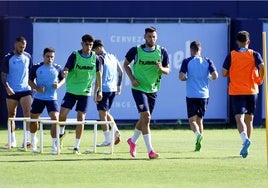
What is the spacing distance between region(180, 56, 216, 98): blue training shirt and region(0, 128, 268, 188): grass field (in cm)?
116

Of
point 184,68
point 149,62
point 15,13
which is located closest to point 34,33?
point 15,13

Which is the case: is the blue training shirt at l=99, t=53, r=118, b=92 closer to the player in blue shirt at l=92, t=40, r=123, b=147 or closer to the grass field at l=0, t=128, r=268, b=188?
the player in blue shirt at l=92, t=40, r=123, b=147

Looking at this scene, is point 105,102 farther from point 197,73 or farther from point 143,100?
point 143,100

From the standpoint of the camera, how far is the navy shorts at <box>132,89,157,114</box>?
19422 mm

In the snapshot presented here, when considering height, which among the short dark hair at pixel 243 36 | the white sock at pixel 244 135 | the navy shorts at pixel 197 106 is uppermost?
the short dark hair at pixel 243 36

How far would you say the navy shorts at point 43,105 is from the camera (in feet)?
69.9

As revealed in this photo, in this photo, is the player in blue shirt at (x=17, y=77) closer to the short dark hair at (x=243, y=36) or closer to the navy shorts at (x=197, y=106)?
the navy shorts at (x=197, y=106)

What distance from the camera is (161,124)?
3177 centimetres

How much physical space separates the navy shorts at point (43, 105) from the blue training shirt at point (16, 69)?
1106 millimetres

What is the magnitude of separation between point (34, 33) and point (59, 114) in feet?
33.7

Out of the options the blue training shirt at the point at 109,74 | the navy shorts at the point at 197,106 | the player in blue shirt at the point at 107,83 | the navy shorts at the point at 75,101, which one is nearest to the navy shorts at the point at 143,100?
the navy shorts at the point at 75,101

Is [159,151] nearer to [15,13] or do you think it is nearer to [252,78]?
[252,78]

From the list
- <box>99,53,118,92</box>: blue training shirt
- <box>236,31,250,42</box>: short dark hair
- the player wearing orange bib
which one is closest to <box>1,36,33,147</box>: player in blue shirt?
<box>99,53,118,92</box>: blue training shirt

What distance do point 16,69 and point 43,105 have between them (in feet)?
4.91
